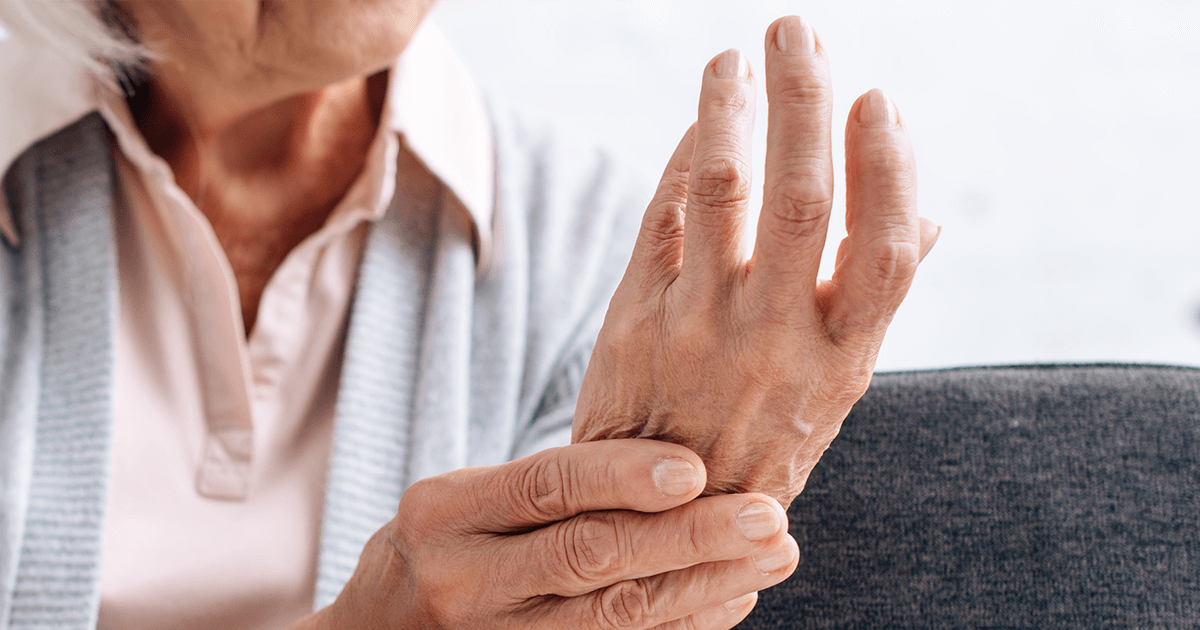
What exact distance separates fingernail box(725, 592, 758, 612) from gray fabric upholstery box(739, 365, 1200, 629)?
0.42 feet

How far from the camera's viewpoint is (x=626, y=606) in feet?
1.55

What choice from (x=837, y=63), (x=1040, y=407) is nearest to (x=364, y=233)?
(x=1040, y=407)

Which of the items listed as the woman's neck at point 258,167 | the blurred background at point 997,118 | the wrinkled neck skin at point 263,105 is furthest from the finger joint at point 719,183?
the blurred background at point 997,118

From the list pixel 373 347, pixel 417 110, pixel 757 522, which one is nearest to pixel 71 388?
pixel 373 347

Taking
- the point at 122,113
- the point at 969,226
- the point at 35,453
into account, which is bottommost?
the point at 969,226

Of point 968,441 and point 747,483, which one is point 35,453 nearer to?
point 747,483

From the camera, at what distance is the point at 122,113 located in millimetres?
789

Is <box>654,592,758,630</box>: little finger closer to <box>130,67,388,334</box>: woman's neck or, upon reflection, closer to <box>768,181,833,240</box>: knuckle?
<box>768,181,833,240</box>: knuckle

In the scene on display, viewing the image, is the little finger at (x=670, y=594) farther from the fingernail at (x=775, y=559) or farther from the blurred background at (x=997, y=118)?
the blurred background at (x=997, y=118)

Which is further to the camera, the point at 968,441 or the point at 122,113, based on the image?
the point at 122,113

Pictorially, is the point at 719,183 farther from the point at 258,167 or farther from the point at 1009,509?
the point at 258,167

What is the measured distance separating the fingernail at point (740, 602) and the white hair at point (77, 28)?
2.15 ft

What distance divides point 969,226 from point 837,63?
378 millimetres

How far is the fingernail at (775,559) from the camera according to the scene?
1.44ft
